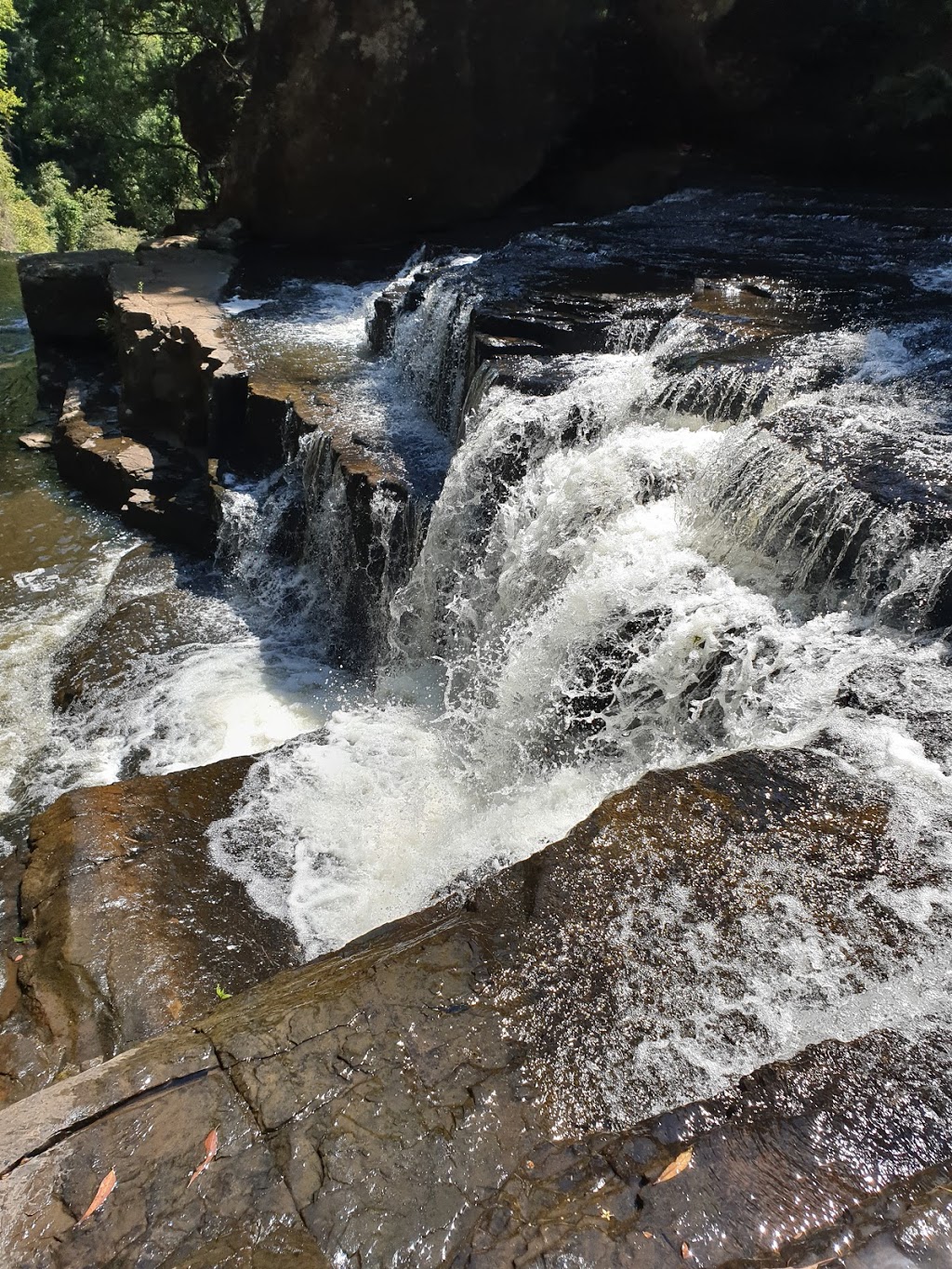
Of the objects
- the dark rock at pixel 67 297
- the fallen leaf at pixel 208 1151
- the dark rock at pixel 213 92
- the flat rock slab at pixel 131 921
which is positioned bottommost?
the flat rock slab at pixel 131 921

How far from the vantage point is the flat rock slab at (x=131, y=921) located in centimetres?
336

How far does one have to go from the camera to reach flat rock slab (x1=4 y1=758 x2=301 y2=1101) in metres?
3.36

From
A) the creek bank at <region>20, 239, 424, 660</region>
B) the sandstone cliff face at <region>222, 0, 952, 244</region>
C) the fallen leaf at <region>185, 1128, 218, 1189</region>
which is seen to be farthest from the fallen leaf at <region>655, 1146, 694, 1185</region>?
the sandstone cliff face at <region>222, 0, 952, 244</region>

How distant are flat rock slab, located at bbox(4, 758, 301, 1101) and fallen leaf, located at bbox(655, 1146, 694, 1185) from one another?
1.91 metres

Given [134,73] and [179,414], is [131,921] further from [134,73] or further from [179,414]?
[134,73]

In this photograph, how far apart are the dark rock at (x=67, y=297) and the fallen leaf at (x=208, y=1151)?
34.2ft

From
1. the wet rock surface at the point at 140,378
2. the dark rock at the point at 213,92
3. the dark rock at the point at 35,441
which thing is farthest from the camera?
the dark rock at the point at 213,92

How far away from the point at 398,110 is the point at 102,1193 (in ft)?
36.7

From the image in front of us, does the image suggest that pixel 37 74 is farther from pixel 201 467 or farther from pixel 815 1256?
pixel 815 1256

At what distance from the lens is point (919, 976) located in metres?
2.49

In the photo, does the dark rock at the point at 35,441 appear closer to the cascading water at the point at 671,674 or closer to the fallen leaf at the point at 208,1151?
the cascading water at the point at 671,674

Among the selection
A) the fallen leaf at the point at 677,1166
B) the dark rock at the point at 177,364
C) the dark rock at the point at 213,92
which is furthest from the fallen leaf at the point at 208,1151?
the dark rock at the point at 213,92

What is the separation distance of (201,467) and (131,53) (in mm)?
12228

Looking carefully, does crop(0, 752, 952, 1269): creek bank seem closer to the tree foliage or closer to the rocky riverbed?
the rocky riverbed
